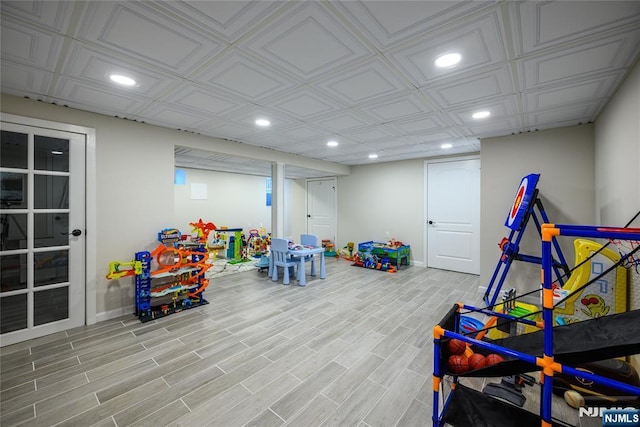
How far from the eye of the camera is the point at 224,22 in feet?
4.96

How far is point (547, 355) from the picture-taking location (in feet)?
3.88

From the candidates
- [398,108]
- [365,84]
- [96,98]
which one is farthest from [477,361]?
[96,98]

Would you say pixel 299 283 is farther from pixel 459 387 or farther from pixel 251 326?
pixel 459 387

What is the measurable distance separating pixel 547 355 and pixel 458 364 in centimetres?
47

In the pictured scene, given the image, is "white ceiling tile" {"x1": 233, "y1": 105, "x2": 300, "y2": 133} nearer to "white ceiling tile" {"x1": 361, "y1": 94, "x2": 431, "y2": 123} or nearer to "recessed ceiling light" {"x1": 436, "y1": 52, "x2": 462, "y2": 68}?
"white ceiling tile" {"x1": 361, "y1": 94, "x2": 431, "y2": 123}

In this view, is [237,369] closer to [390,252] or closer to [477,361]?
[477,361]

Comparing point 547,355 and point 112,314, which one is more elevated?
point 547,355

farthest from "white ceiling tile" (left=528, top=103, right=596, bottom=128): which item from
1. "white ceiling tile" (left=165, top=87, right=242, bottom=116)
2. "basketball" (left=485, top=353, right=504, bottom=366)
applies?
"white ceiling tile" (left=165, top=87, right=242, bottom=116)

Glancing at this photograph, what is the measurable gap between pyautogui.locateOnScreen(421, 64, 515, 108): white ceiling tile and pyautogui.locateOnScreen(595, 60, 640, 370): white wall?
822 mm

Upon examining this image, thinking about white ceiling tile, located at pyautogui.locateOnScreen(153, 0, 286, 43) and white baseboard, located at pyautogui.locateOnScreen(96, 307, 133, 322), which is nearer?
white ceiling tile, located at pyautogui.locateOnScreen(153, 0, 286, 43)

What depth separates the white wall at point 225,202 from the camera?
22.6 feet

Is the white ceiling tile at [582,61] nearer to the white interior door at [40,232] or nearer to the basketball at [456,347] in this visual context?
the basketball at [456,347]

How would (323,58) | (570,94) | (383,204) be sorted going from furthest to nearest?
(383,204) < (570,94) < (323,58)

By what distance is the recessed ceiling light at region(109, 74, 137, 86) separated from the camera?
2141 mm
